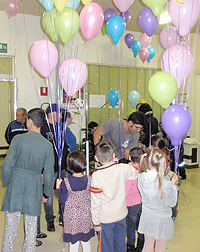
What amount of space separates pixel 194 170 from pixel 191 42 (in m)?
2.79

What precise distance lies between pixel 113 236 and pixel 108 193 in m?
0.38

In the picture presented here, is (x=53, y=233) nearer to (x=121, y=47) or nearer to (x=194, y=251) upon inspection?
(x=194, y=251)

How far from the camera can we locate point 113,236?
80.0 inches

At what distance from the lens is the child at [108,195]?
1.90 m

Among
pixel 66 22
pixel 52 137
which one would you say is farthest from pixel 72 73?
pixel 52 137

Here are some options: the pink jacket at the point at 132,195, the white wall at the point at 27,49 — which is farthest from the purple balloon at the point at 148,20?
the pink jacket at the point at 132,195

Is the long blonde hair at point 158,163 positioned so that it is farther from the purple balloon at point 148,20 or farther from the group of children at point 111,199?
the purple balloon at point 148,20

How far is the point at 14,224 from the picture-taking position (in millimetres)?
2051

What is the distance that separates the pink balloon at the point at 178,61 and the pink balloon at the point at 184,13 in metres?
0.19

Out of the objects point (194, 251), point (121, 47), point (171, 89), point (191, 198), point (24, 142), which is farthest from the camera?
point (121, 47)

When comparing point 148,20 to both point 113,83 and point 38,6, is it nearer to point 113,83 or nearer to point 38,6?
point 38,6

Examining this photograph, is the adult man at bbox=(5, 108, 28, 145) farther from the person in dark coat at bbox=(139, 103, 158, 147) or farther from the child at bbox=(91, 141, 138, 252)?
the child at bbox=(91, 141, 138, 252)

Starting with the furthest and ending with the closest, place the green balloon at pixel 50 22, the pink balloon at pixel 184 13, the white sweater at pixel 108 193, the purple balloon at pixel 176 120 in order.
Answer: the green balloon at pixel 50 22 < the pink balloon at pixel 184 13 < the purple balloon at pixel 176 120 < the white sweater at pixel 108 193

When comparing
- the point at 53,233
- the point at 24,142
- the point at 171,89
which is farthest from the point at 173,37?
the point at 53,233
